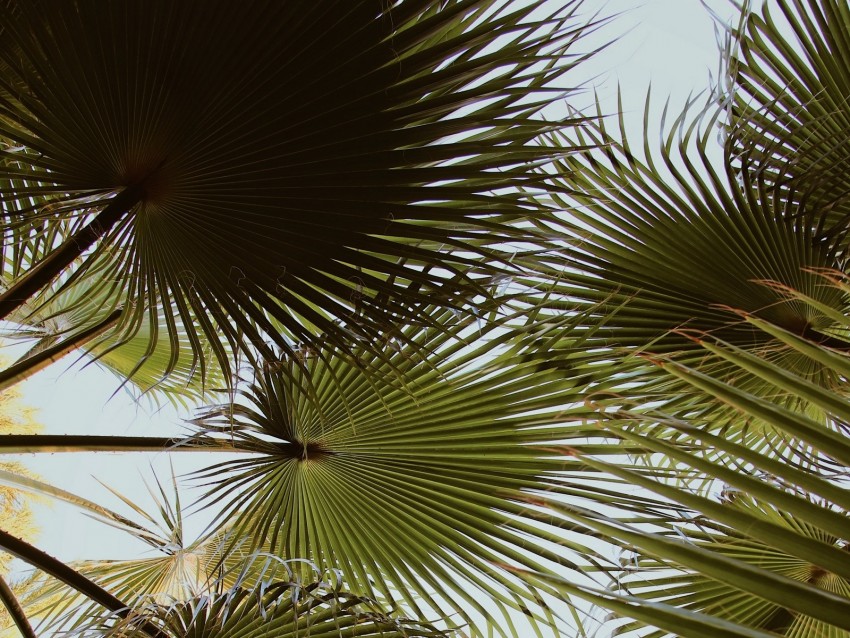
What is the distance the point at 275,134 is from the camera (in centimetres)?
116

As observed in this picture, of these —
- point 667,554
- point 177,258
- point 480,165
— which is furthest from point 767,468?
point 177,258

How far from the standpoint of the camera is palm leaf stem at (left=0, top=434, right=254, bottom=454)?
1.31 meters

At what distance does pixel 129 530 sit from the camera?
1.64 m

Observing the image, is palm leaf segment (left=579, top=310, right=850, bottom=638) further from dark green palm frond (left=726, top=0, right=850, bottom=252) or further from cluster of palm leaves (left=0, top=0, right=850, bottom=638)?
dark green palm frond (left=726, top=0, right=850, bottom=252)

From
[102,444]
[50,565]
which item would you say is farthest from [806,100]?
[50,565]

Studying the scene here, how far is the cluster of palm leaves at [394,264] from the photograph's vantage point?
1112 mm

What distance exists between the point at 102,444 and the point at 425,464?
70cm

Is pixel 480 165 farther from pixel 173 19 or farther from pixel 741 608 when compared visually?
pixel 741 608

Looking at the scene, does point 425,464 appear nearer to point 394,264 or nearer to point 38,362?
point 394,264

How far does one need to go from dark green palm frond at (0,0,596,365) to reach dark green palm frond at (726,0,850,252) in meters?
0.67

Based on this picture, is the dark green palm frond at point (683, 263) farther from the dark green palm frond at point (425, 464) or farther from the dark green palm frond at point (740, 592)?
the dark green palm frond at point (740, 592)

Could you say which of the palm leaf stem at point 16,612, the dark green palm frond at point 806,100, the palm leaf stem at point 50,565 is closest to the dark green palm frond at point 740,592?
the dark green palm frond at point 806,100

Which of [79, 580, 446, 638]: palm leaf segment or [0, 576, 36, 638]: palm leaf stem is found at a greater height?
[0, 576, 36, 638]: palm leaf stem

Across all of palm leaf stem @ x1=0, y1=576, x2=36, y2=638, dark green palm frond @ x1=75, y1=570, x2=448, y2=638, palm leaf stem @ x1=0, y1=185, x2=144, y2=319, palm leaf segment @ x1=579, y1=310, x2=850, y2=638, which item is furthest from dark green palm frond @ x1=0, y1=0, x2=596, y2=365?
palm leaf segment @ x1=579, y1=310, x2=850, y2=638
